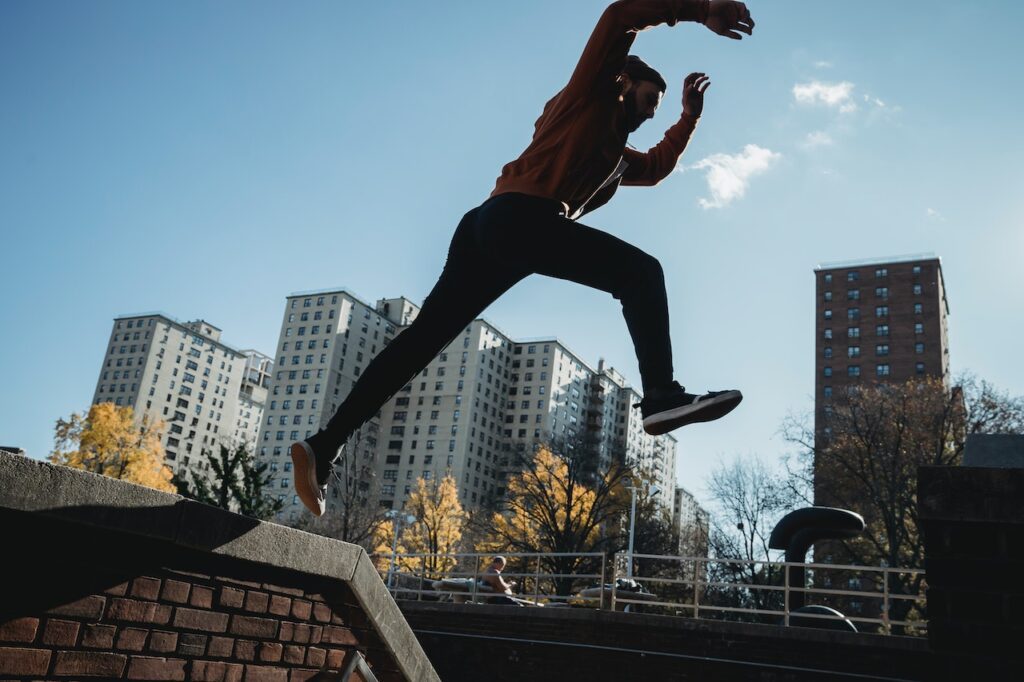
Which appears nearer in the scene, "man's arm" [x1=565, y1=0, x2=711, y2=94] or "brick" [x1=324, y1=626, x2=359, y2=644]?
"man's arm" [x1=565, y1=0, x2=711, y2=94]

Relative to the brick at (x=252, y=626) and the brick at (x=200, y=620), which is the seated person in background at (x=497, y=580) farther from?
the brick at (x=200, y=620)

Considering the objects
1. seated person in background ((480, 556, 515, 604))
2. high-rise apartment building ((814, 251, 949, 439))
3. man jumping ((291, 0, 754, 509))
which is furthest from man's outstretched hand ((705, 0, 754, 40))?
high-rise apartment building ((814, 251, 949, 439))

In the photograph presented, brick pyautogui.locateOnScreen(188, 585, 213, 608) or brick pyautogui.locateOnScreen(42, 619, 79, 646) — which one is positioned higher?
brick pyautogui.locateOnScreen(188, 585, 213, 608)

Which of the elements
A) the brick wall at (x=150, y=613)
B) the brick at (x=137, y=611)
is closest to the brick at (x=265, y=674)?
the brick wall at (x=150, y=613)

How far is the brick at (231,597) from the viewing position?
8.52ft

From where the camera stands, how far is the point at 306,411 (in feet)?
368

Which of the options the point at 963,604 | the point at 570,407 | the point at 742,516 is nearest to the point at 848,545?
the point at 742,516

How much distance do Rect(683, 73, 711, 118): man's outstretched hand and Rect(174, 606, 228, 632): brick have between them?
9.69 ft

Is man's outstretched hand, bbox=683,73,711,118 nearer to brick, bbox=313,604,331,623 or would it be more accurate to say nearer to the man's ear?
the man's ear

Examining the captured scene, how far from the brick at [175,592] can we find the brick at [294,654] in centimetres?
57

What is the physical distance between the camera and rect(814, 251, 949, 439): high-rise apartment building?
82250 millimetres

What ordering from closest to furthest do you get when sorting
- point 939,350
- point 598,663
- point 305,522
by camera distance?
point 598,663
point 305,522
point 939,350

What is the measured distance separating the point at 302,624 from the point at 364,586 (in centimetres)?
37

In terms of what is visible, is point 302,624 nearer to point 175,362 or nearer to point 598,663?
point 598,663
